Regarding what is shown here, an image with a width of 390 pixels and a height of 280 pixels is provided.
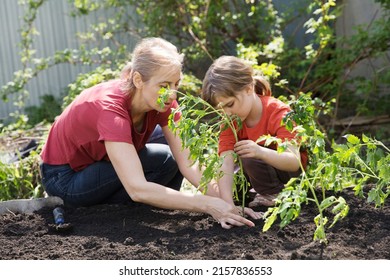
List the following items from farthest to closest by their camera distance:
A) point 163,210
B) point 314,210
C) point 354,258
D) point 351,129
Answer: point 351,129 < point 163,210 < point 314,210 < point 354,258

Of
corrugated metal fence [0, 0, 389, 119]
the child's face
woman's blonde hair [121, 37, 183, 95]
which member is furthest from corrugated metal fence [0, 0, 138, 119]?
the child's face

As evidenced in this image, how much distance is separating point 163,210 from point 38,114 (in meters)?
4.59

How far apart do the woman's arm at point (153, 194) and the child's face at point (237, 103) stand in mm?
482

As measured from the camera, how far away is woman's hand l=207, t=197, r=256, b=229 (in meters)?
2.93

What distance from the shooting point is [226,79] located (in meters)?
3.18

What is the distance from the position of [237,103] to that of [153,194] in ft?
2.07

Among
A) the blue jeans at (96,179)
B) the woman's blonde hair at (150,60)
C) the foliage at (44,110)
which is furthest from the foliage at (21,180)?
the foliage at (44,110)

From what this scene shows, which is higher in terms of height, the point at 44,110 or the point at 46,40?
the point at 46,40

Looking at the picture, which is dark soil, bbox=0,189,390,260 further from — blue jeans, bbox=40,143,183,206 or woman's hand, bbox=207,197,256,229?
blue jeans, bbox=40,143,183,206

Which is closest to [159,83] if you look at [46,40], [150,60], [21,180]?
[150,60]

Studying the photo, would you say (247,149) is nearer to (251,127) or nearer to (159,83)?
(251,127)

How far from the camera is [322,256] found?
8.08ft
